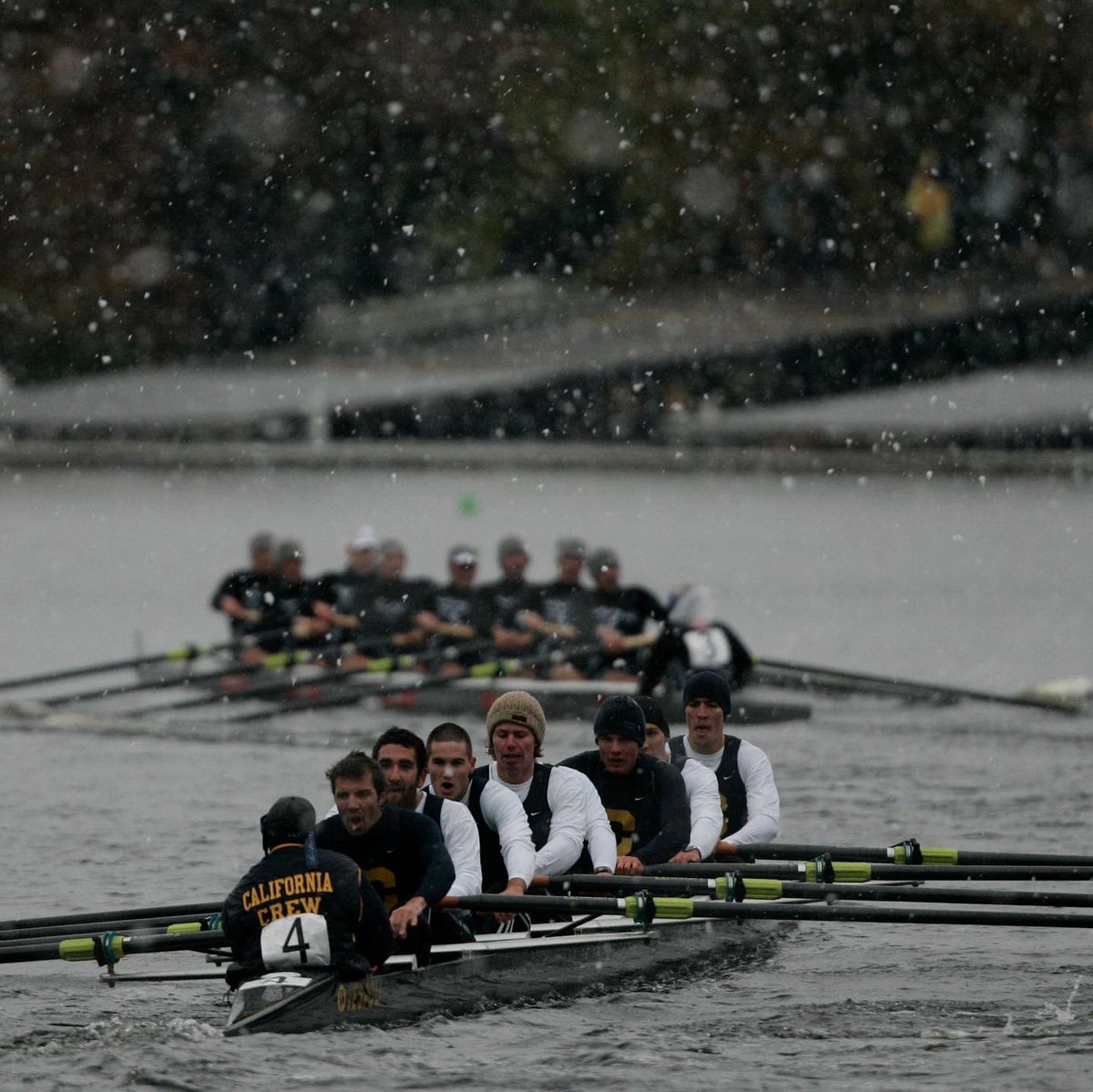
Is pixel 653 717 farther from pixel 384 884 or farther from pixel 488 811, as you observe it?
pixel 384 884

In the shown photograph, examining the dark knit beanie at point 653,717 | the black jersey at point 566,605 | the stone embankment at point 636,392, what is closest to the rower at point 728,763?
the dark knit beanie at point 653,717

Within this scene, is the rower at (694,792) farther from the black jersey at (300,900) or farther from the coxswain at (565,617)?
the coxswain at (565,617)

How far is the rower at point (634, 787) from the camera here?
9.93 meters

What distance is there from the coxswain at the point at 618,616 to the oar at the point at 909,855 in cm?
779

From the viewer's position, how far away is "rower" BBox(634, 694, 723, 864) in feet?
33.4

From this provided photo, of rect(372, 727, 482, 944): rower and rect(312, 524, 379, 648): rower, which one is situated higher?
rect(312, 524, 379, 648): rower

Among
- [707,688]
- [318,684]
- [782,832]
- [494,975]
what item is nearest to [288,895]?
[494,975]

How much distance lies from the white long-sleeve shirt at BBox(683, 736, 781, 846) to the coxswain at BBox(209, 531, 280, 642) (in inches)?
385

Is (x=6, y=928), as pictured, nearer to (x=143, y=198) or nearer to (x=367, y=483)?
(x=143, y=198)

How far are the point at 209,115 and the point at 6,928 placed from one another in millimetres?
35759

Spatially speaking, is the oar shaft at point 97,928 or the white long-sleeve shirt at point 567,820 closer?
the oar shaft at point 97,928

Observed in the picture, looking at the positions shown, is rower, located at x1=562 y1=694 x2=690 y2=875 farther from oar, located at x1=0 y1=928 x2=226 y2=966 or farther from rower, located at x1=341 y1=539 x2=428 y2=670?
rower, located at x1=341 y1=539 x2=428 y2=670

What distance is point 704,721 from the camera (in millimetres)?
10695

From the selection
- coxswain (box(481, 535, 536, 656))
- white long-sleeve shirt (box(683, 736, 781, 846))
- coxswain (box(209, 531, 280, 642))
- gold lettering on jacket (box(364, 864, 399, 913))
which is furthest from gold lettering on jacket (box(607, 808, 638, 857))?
coxswain (box(209, 531, 280, 642))
